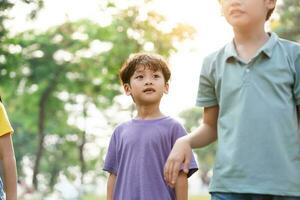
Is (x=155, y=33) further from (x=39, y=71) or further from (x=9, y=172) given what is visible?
(x=9, y=172)

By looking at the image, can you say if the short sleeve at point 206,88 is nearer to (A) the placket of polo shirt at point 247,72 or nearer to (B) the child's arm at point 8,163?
(A) the placket of polo shirt at point 247,72

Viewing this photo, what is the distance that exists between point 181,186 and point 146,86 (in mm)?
605

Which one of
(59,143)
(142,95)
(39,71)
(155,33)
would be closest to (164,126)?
(142,95)

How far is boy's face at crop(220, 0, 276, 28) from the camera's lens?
3195 mm

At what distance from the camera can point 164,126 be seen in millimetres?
4387

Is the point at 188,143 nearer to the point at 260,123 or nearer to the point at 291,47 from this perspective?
the point at 260,123

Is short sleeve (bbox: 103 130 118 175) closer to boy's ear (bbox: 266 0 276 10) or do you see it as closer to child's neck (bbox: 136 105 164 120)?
child's neck (bbox: 136 105 164 120)

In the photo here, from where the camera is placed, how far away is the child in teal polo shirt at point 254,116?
3092 millimetres

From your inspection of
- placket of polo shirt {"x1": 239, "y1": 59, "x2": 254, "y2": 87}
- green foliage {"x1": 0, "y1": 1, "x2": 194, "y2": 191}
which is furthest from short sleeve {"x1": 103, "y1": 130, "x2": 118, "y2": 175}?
green foliage {"x1": 0, "y1": 1, "x2": 194, "y2": 191}

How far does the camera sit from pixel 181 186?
425 centimetres

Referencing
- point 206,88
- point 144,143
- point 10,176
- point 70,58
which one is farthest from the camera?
Result: point 70,58

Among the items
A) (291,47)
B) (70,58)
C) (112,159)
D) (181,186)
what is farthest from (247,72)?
(70,58)

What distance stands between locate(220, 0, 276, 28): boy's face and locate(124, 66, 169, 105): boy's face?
3.97 ft

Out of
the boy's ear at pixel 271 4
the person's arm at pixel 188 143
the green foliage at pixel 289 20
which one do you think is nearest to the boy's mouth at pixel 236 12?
the boy's ear at pixel 271 4
